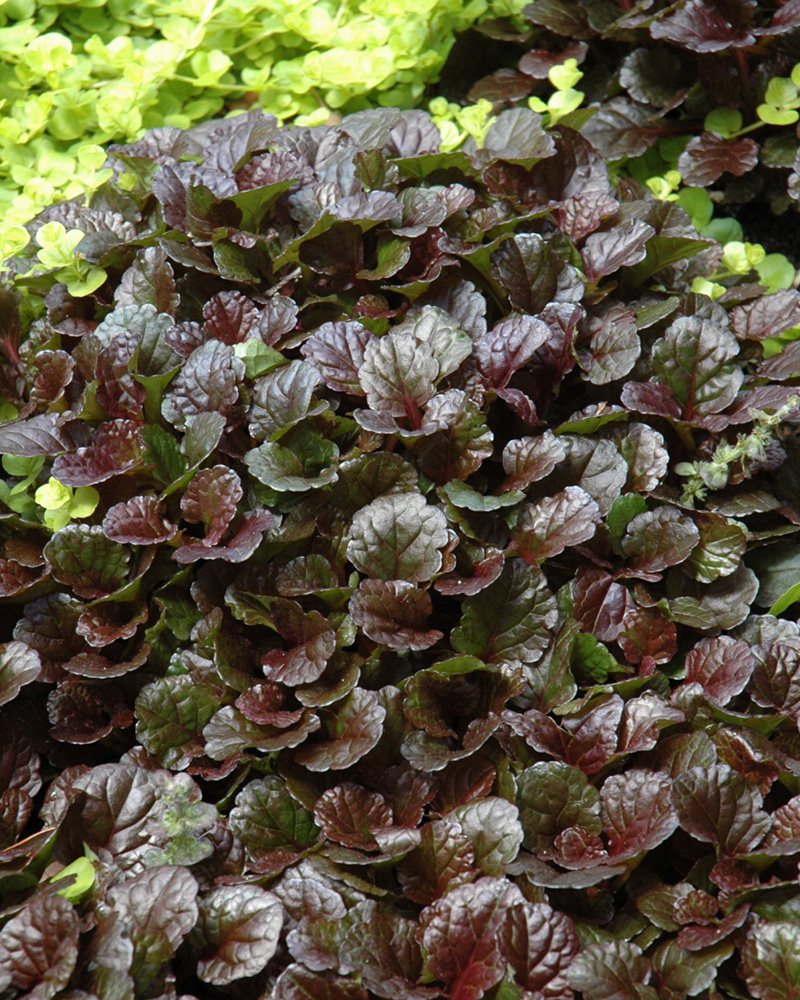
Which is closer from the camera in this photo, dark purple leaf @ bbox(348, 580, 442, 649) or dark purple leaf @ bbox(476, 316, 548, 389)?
dark purple leaf @ bbox(348, 580, 442, 649)

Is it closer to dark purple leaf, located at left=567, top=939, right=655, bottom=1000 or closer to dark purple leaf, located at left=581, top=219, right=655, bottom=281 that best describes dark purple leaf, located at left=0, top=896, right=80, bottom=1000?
dark purple leaf, located at left=567, top=939, right=655, bottom=1000

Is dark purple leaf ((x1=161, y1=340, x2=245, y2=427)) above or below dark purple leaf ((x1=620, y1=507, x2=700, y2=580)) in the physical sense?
above

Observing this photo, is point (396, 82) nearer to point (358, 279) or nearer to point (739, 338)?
point (358, 279)

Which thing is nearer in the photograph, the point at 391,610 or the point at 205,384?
the point at 391,610

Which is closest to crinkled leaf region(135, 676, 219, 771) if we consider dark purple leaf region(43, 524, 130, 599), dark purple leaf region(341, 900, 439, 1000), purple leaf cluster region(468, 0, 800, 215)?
dark purple leaf region(43, 524, 130, 599)

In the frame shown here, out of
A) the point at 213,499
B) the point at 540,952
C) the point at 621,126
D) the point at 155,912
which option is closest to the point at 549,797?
the point at 540,952

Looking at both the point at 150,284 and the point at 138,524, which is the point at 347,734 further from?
the point at 150,284

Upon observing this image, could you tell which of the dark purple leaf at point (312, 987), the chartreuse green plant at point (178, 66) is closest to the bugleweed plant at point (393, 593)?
the dark purple leaf at point (312, 987)

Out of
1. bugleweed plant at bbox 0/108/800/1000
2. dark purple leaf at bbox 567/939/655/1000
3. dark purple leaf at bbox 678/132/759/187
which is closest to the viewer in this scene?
dark purple leaf at bbox 567/939/655/1000
